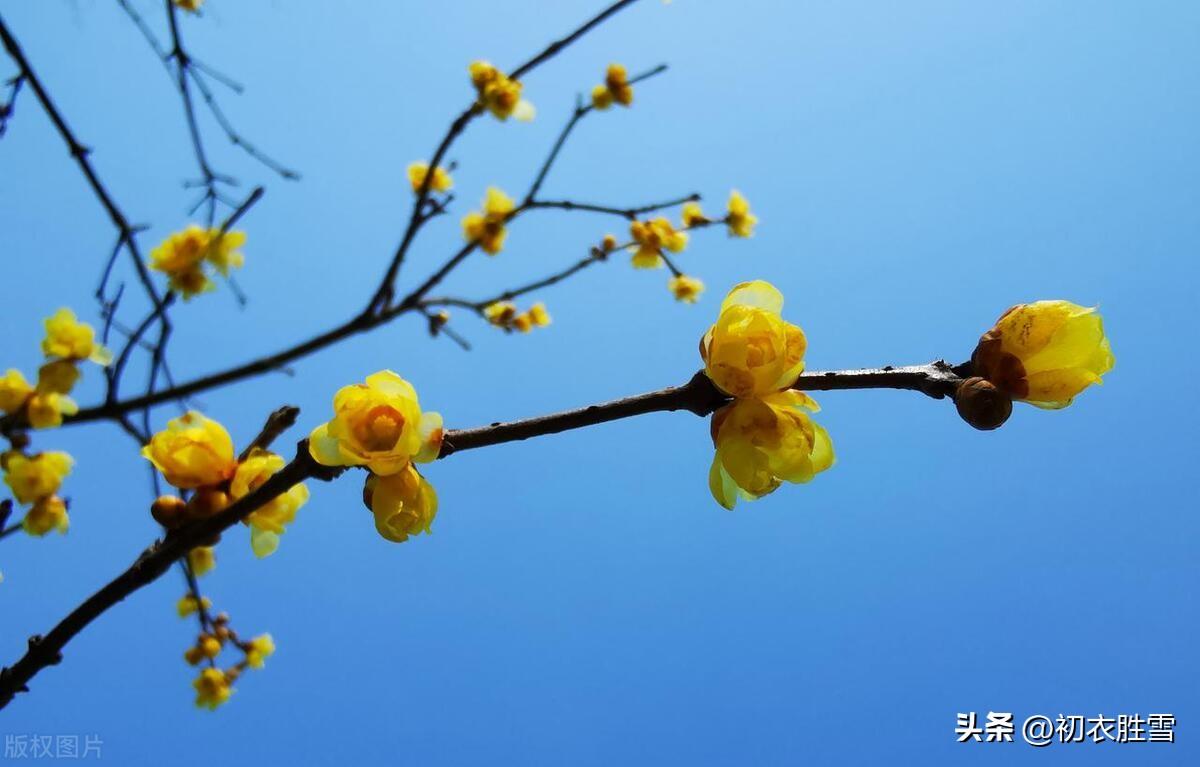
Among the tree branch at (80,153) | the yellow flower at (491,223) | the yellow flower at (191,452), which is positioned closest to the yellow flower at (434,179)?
the yellow flower at (491,223)

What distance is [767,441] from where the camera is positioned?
96cm

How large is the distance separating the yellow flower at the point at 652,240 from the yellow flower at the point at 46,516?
2874 millimetres

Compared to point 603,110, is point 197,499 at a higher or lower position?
lower

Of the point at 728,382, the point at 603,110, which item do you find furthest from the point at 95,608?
the point at 603,110

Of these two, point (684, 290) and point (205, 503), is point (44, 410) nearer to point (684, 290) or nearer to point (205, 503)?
point (205, 503)

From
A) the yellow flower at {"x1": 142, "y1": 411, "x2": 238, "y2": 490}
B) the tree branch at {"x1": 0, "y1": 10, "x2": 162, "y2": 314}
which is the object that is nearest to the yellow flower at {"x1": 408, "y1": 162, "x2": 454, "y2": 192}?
the tree branch at {"x1": 0, "y1": 10, "x2": 162, "y2": 314}

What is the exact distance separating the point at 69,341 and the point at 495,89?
2.06m

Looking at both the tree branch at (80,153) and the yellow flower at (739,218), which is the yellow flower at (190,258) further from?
the yellow flower at (739,218)

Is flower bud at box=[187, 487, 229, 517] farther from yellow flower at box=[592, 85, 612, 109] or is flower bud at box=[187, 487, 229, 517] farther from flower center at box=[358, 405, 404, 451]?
yellow flower at box=[592, 85, 612, 109]

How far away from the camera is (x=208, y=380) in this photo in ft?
9.72

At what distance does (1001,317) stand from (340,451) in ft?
3.42

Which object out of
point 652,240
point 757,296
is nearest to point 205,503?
point 757,296

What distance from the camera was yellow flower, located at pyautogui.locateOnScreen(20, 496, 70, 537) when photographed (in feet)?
7.54

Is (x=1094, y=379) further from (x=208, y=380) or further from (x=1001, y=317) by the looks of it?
(x=208, y=380)
